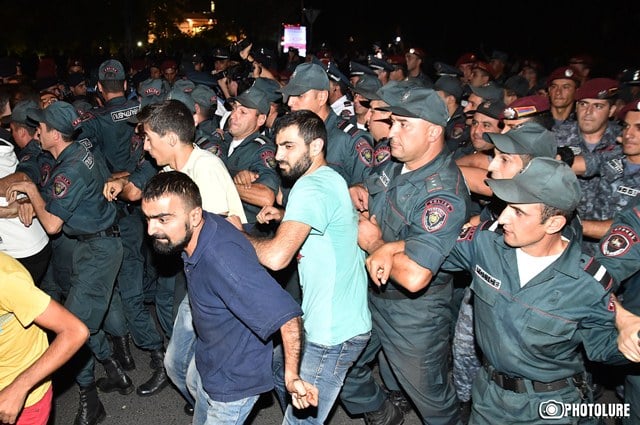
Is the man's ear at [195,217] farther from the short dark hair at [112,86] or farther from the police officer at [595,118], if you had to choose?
the short dark hair at [112,86]

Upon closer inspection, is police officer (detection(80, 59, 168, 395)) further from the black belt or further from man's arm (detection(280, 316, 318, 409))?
the black belt

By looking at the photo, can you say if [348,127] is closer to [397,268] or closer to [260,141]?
[260,141]

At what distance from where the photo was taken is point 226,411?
3080mm

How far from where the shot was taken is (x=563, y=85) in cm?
621

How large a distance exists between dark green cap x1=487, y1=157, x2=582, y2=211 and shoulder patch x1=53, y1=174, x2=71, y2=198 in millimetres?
3365

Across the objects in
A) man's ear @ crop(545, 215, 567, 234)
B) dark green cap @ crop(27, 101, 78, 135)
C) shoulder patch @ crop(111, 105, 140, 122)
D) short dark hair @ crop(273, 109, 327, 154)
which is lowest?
shoulder patch @ crop(111, 105, 140, 122)

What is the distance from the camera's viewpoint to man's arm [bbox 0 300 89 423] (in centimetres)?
267

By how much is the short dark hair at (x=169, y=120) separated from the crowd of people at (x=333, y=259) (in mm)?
→ 14

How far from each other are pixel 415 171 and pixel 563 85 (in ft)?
12.1

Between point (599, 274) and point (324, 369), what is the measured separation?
172cm

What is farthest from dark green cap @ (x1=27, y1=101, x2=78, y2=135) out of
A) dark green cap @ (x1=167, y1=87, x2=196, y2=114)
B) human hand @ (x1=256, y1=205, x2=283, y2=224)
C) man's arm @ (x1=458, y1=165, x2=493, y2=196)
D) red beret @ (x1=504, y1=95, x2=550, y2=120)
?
red beret @ (x1=504, y1=95, x2=550, y2=120)

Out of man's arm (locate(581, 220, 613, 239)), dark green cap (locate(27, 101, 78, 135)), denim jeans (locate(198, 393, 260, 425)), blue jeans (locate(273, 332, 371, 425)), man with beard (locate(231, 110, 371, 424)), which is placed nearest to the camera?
denim jeans (locate(198, 393, 260, 425))

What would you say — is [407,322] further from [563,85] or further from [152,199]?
[563,85]

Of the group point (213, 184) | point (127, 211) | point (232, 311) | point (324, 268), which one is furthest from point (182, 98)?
point (232, 311)
